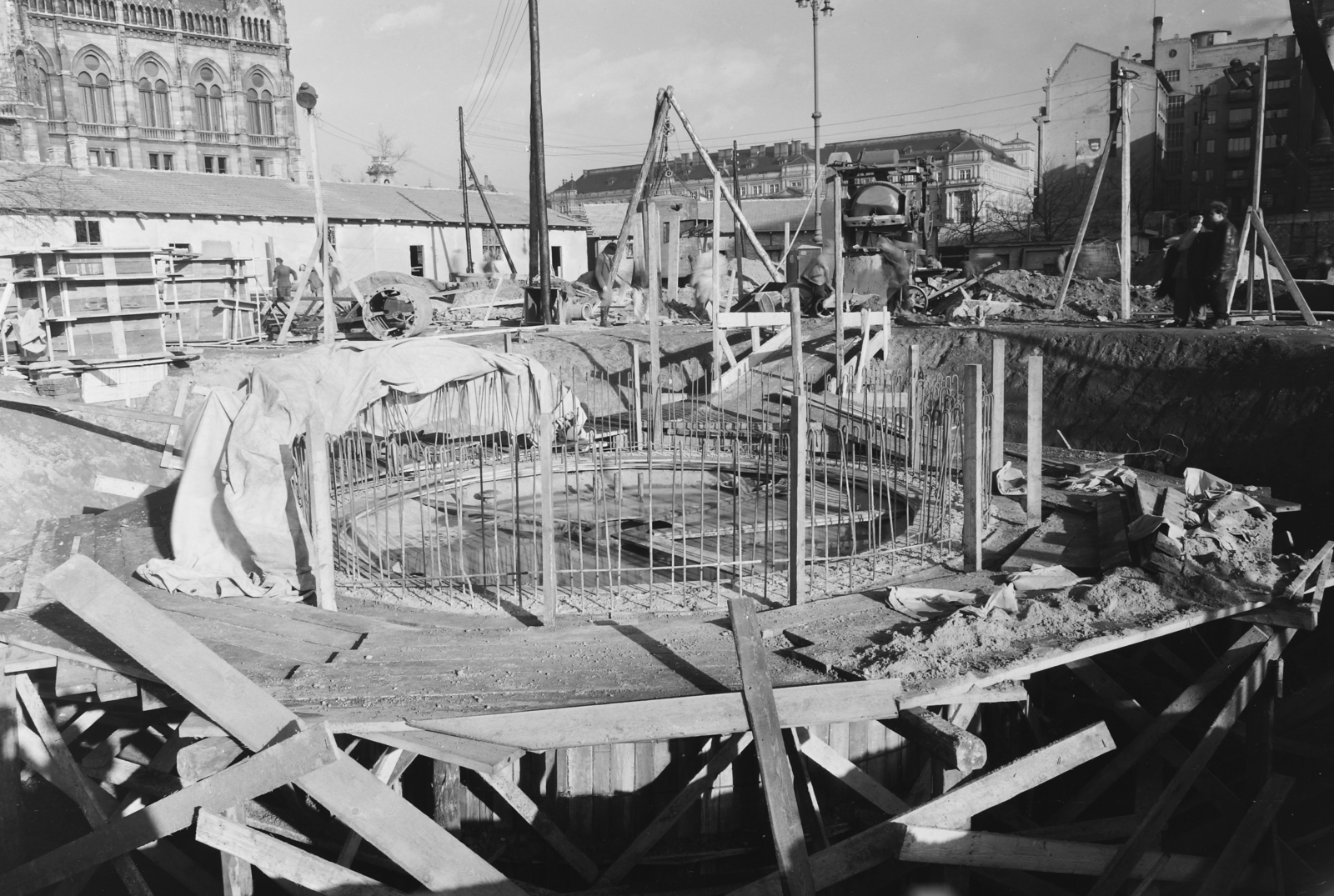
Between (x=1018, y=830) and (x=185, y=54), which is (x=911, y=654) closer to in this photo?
(x=1018, y=830)

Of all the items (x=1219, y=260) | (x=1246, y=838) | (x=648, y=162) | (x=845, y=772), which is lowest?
(x=1246, y=838)

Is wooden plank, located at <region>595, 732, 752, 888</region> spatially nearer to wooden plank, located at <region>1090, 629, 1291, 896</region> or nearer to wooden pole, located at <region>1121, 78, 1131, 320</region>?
wooden plank, located at <region>1090, 629, 1291, 896</region>

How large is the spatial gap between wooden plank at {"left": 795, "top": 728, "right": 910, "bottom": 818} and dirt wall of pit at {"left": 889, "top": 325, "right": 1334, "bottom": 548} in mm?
5992

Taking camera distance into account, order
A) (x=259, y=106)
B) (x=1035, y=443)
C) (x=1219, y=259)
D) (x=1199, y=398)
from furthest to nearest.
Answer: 1. (x=259, y=106)
2. (x=1219, y=259)
3. (x=1199, y=398)
4. (x=1035, y=443)

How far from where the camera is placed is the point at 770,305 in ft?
52.0

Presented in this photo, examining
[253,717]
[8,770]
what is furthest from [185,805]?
[8,770]

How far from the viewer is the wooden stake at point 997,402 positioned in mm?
7078

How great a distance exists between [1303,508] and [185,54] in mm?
45212

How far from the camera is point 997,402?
25.0ft

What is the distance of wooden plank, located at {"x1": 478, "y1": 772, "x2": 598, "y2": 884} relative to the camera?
16.4ft

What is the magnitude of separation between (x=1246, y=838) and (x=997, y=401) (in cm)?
354

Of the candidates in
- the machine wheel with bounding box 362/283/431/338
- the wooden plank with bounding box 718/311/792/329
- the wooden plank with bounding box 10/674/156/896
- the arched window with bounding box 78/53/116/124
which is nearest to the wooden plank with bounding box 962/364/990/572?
the wooden plank with bounding box 10/674/156/896

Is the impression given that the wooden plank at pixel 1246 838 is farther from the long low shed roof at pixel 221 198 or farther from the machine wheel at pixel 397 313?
the long low shed roof at pixel 221 198

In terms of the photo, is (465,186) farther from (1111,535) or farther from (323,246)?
(1111,535)
